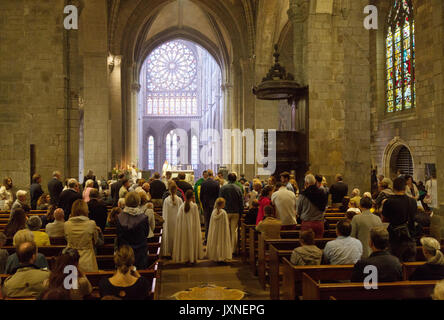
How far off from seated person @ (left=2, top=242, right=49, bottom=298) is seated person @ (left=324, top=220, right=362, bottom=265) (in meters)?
2.74

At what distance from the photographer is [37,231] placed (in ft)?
17.1

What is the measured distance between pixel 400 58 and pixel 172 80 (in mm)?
33017

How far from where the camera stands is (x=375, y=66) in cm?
1908

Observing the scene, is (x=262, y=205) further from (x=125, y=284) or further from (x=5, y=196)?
(x=5, y=196)

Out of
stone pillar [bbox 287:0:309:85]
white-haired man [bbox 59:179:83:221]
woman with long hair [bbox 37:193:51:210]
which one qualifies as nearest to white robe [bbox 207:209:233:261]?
white-haired man [bbox 59:179:83:221]

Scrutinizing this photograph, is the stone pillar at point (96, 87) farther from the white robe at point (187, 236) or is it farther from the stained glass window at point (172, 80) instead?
the stained glass window at point (172, 80)

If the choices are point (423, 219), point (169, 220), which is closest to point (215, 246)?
point (169, 220)

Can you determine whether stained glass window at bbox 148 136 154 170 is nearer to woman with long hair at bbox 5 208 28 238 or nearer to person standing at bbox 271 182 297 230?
person standing at bbox 271 182 297 230

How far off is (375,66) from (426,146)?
5.20m

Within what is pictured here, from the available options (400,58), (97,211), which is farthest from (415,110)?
(97,211)

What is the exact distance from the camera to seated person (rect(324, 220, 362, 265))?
4453mm

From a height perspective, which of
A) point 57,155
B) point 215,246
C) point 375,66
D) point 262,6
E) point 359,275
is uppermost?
point 262,6

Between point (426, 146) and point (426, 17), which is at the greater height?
point (426, 17)
